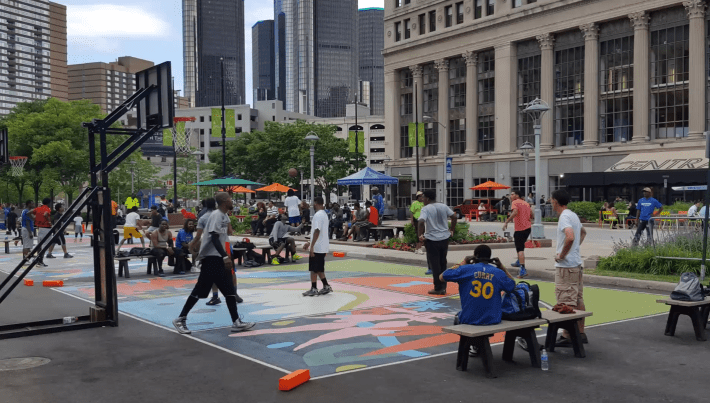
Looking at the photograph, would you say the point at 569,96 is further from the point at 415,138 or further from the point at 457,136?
the point at 415,138

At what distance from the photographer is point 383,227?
88.8 feet

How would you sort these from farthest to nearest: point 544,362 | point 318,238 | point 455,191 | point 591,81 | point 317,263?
point 455,191, point 591,81, point 317,263, point 318,238, point 544,362

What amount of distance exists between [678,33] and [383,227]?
3572 cm

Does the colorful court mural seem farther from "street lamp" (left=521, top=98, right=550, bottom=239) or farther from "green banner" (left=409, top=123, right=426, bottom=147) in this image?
"green banner" (left=409, top=123, right=426, bottom=147)

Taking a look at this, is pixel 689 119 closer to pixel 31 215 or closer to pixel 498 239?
pixel 498 239

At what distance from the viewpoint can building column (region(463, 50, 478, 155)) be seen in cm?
6625

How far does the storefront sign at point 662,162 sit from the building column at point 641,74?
2.11 meters

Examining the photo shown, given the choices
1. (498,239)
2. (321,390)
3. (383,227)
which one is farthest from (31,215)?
(321,390)

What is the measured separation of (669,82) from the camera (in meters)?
52.0

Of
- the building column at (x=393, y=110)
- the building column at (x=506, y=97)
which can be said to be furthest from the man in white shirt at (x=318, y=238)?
the building column at (x=393, y=110)

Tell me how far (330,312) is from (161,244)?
320 inches

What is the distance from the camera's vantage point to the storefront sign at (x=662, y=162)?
1841 inches

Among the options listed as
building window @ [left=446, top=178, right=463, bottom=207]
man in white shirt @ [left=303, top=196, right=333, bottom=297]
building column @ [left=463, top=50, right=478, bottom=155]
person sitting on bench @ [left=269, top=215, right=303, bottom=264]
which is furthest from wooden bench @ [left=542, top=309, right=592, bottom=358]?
building window @ [left=446, top=178, right=463, bottom=207]

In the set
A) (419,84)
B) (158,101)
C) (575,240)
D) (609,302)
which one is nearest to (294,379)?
(575,240)
